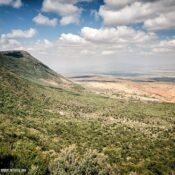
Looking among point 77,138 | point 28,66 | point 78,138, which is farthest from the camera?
point 28,66

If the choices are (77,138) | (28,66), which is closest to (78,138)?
(77,138)

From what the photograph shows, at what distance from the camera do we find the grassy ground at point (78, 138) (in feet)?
58.5

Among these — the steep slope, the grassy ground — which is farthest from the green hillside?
the steep slope

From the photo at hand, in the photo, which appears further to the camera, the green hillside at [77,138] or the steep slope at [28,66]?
the steep slope at [28,66]

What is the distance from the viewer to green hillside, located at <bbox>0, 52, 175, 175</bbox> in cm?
1783

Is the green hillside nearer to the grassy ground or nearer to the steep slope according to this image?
the grassy ground

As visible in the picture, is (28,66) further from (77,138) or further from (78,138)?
(77,138)

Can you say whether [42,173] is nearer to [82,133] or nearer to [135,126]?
[82,133]

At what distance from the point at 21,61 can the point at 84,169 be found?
483 feet

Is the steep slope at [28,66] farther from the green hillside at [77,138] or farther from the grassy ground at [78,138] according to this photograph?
the grassy ground at [78,138]

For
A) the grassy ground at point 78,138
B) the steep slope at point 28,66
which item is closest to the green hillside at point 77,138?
the grassy ground at point 78,138

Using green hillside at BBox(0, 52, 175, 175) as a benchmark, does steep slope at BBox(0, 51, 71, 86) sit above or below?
above

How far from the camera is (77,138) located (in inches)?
1673

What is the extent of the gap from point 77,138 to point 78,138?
0.92 ft
